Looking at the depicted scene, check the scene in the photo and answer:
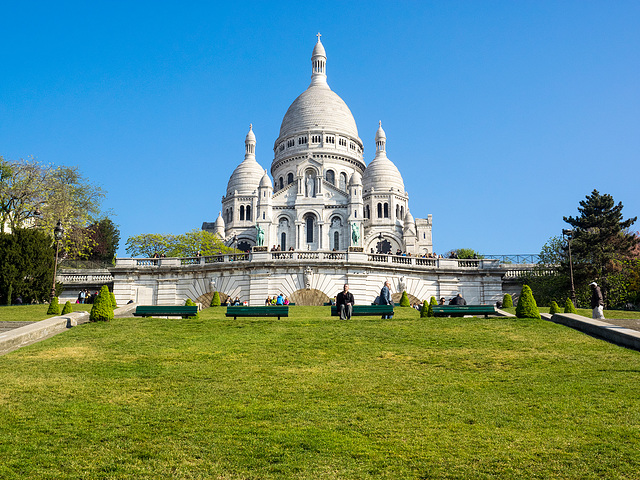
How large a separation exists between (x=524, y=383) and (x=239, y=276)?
24087 millimetres

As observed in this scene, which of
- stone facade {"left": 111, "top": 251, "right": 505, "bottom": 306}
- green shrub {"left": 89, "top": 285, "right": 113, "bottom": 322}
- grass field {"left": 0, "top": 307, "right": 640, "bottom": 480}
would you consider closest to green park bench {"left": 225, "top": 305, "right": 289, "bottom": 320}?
green shrub {"left": 89, "top": 285, "right": 113, "bottom": 322}

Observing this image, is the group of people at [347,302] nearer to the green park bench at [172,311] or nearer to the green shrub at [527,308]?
the green shrub at [527,308]

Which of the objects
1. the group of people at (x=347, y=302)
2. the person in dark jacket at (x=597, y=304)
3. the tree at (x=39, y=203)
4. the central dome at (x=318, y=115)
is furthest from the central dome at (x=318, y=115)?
the person in dark jacket at (x=597, y=304)

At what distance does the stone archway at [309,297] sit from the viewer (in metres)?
34.2

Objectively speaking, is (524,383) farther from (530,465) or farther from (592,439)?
(530,465)

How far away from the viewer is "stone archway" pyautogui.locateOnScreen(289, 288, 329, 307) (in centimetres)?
3416

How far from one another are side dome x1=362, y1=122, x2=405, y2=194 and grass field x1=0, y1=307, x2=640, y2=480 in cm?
6874

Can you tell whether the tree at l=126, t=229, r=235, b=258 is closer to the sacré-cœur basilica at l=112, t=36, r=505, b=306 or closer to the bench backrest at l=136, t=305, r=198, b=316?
the sacré-cœur basilica at l=112, t=36, r=505, b=306

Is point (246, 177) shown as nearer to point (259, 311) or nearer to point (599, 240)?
point (599, 240)

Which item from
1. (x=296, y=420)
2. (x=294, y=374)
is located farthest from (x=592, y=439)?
(x=294, y=374)

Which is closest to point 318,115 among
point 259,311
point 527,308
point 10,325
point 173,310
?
point 173,310

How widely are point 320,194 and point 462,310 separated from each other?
56532 mm

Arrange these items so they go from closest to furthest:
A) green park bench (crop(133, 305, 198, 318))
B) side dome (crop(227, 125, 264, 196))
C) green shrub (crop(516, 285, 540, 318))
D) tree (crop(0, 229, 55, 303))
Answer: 1. green shrub (crop(516, 285, 540, 318))
2. green park bench (crop(133, 305, 198, 318))
3. tree (crop(0, 229, 55, 303))
4. side dome (crop(227, 125, 264, 196))

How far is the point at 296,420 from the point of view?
33.8 ft
